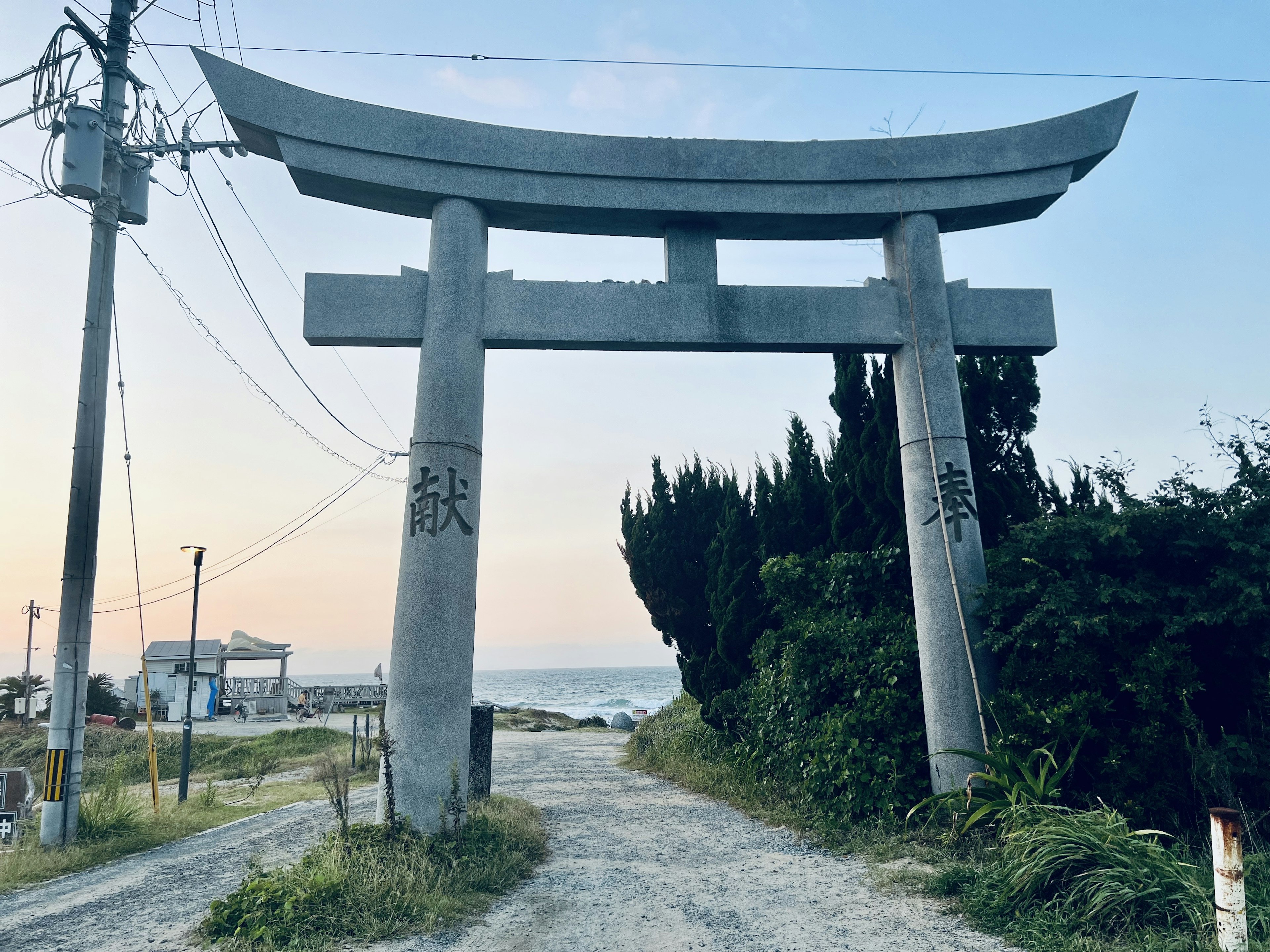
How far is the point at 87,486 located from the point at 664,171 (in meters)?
6.86

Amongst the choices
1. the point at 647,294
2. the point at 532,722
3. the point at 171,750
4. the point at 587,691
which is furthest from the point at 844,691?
the point at 587,691

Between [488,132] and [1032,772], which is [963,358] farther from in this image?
[488,132]

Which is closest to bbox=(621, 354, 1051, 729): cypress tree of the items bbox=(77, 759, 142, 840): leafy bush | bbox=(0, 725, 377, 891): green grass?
bbox=(0, 725, 377, 891): green grass

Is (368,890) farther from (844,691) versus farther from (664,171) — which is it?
(664,171)

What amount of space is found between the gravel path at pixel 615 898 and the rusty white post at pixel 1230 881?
116 centimetres

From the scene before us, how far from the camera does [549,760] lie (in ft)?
51.1

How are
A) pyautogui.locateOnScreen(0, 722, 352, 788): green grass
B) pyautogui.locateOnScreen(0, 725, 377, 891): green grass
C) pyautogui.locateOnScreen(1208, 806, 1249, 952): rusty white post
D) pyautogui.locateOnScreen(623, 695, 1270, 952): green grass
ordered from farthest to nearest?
pyautogui.locateOnScreen(0, 722, 352, 788): green grass
pyautogui.locateOnScreen(0, 725, 377, 891): green grass
pyautogui.locateOnScreen(623, 695, 1270, 952): green grass
pyautogui.locateOnScreen(1208, 806, 1249, 952): rusty white post

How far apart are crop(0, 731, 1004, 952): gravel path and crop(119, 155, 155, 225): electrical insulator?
703cm

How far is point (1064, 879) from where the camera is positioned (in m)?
4.99

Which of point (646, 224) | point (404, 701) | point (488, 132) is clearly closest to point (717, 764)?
point (404, 701)

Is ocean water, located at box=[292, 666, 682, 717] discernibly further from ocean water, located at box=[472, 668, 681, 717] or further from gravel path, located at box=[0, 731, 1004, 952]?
gravel path, located at box=[0, 731, 1004, 952]

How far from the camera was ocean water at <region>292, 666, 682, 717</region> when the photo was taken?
59.8 metres

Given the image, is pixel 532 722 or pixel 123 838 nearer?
pixel 123 838

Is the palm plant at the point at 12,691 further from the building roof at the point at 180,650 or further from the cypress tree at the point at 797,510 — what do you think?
the cypress tree at the point at 797,510
